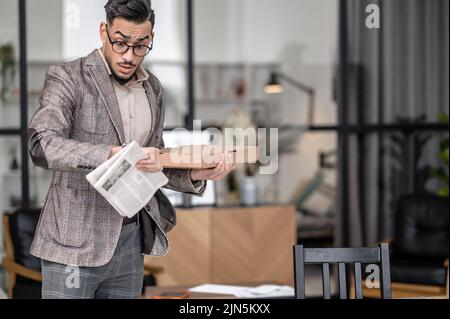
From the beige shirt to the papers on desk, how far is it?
4.93 ft

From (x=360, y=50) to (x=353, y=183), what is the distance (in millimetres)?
1056

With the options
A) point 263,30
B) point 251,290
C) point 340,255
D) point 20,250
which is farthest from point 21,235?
point 263,30

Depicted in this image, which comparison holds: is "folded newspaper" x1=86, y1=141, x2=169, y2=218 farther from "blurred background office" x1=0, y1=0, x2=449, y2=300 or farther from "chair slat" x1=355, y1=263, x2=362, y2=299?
"blurred background office" x1=0, y1=0, x2=449, y2=300

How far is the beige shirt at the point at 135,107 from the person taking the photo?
8.07 ft

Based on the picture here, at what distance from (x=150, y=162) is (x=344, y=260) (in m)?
0.73

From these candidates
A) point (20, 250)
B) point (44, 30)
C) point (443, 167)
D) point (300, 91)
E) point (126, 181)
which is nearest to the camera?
point (126, 181)

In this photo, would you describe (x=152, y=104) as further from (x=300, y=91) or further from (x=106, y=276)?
(x=300, y=91)

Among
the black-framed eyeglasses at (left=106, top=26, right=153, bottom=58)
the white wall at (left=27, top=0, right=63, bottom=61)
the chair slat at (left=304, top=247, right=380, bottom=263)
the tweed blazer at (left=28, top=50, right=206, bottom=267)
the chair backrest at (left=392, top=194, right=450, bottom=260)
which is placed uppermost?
the white wall at (left=27, top=0, right=63, bottom=61)

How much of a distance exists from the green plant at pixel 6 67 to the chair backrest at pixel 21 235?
1165 millimetres

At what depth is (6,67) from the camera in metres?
5.70

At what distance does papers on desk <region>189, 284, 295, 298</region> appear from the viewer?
3.82 m

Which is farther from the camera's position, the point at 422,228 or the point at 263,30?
the point at 263,30

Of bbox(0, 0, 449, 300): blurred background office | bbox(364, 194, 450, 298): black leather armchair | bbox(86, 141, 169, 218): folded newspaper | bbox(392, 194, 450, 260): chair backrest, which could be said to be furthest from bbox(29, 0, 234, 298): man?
bbox(392, 194, 450, 260): chair backrest
